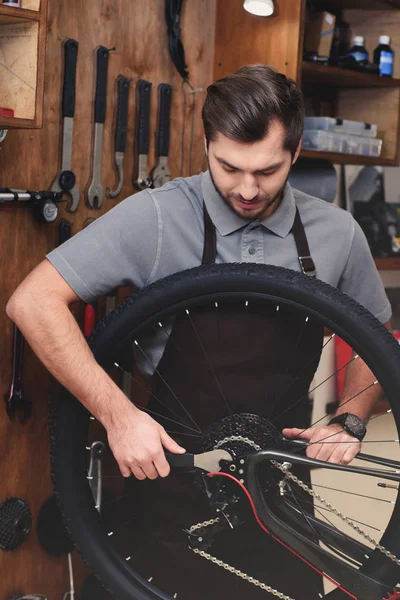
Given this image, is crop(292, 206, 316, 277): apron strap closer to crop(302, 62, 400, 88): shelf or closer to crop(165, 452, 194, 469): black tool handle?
crop(165, 452, 194, 469): black tool handle

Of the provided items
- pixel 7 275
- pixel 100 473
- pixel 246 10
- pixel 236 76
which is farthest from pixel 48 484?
pixel 246 10

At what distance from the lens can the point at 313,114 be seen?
2.66 meters

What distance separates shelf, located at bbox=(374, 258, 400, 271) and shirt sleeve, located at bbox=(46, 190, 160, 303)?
1.36m

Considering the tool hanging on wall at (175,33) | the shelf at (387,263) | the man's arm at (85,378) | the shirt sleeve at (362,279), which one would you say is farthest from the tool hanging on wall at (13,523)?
the shelf at (387,263)

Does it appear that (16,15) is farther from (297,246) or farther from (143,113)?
(297,246)

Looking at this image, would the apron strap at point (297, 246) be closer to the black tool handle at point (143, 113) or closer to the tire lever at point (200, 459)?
the tire lever at point (200, 459)

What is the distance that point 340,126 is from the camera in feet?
7.89

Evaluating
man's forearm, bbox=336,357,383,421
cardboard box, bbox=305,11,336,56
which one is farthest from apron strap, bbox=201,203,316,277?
cardboard box, bbox=305,11,336,56

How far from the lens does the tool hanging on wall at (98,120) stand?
5.99 ft

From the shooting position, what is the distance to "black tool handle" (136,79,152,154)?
6.37ft

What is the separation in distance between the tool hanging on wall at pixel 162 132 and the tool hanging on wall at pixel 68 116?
283 millimetres

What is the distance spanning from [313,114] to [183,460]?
1.70 metres

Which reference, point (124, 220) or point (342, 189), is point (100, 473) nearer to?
point (124, 220)

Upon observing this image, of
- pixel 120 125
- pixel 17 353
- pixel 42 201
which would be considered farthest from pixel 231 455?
pixel 120 125
